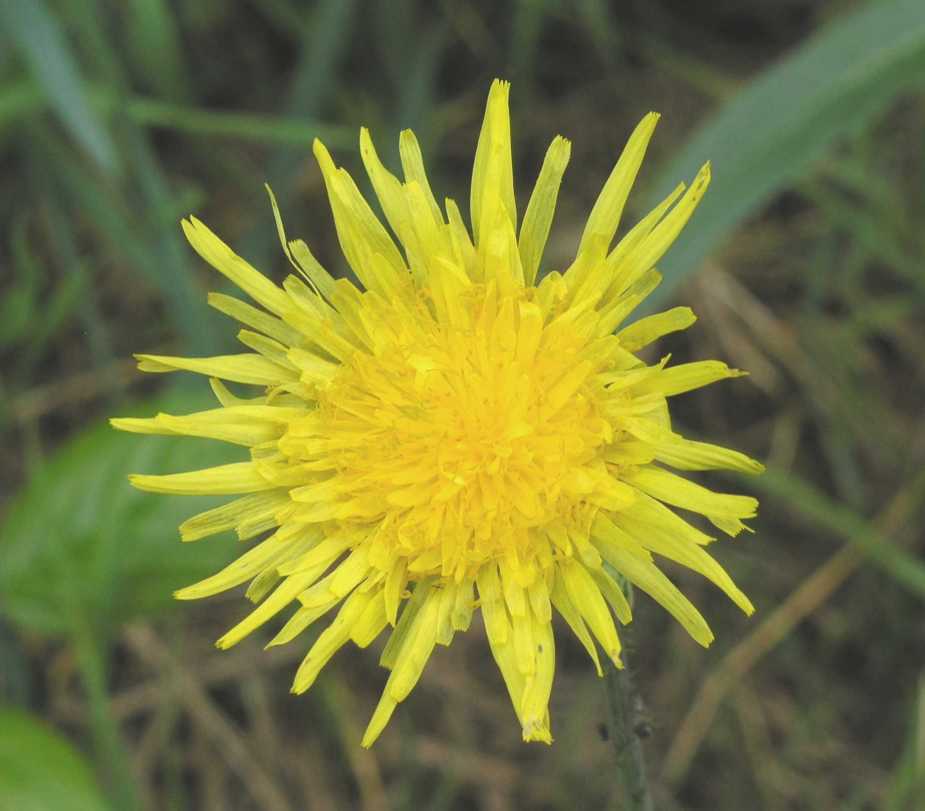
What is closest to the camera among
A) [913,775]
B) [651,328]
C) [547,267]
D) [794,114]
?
[651,328]

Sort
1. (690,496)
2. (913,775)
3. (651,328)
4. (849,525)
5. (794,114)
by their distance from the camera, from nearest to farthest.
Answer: (690,496) < (651,328) < (913,775) < (794,114) < (849,525)

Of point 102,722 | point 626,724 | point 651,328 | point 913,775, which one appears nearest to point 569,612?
point 626,724

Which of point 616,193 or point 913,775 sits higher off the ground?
point 616,193

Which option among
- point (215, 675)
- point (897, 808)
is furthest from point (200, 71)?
point (897, 808)

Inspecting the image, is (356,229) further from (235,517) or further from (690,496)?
(690,496)

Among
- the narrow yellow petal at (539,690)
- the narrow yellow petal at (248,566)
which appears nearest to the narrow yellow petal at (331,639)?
the narrow yellow petal at (248,566)

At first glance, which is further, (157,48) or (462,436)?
(157,48)

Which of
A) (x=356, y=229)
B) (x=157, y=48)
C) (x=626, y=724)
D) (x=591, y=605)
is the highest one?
(x=157, y=48)
